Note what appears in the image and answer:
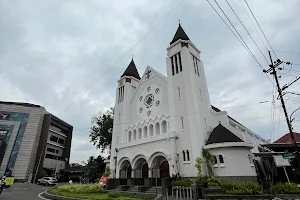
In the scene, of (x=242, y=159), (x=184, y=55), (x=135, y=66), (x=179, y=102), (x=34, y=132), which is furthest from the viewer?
(x=34, y=132)

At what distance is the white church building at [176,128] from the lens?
16312mm

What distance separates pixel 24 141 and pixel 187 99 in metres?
40.1

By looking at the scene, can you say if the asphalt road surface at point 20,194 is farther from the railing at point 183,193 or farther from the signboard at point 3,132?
the signboard at point 3,132

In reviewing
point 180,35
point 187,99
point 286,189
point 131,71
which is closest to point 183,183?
point 286,189

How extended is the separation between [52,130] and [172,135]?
46.1 m

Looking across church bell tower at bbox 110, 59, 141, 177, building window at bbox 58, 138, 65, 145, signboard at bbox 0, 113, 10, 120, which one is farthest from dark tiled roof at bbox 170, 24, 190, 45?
building window at bbox 58, 138, 65, 145

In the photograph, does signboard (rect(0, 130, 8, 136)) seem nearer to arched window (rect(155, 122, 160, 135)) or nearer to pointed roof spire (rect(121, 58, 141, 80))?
pointed roof spire (rect(121, 58, 141, 80))

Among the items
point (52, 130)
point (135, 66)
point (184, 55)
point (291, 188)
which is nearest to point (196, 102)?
point (184, 55)

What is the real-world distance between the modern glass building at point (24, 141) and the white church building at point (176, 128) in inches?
1111

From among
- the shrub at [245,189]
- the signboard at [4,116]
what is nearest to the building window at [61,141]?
the signboard at [4,116]

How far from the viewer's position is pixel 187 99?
19297mm

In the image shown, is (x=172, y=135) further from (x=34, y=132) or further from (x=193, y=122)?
(x=34, y=132)

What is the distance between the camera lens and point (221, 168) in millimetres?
15945

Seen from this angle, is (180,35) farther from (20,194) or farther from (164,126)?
(20,194)
